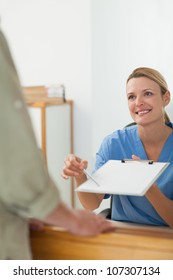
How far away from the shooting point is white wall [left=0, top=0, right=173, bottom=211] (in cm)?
210

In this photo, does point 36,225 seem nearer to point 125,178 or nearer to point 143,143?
point 125,178

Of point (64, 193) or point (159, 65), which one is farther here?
point (64, 193)

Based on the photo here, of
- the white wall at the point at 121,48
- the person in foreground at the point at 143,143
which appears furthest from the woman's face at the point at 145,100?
the white wall at the point at 121,48

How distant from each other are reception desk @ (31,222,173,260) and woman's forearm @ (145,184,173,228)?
45 cm

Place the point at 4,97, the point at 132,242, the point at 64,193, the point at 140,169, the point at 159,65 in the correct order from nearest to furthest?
the point at 4,97 < the point at 132,242 < the point at 140,169 < the point at 159,65 < the point at 64,193

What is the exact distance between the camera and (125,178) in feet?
3.37

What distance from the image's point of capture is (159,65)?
6.77ft

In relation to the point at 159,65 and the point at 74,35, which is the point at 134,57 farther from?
the point at 74,35

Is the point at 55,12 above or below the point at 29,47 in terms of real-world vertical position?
above

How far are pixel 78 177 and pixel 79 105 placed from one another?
1.45 metres

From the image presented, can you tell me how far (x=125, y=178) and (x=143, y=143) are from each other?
1.40 feet

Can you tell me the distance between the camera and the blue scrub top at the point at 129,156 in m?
1.31

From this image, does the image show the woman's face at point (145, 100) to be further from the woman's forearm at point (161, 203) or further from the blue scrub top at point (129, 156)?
the woman's forearm at point (161, 203)

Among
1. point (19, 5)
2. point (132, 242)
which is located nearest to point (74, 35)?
point (19, 5)
